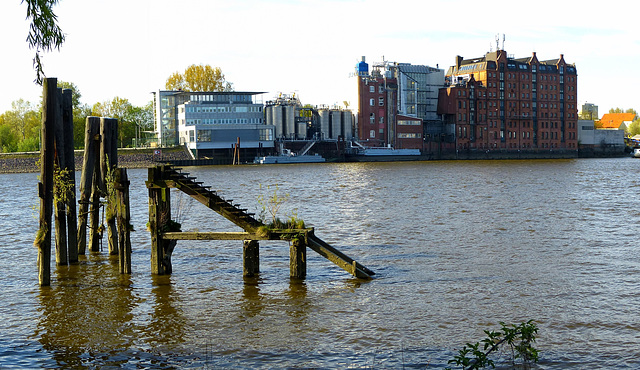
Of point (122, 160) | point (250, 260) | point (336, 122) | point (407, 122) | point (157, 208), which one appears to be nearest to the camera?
point (157, 208)

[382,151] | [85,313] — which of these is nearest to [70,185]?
[85,313]

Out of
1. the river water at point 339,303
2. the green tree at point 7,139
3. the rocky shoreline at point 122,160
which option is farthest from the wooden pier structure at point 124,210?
the green tree at point 7,139

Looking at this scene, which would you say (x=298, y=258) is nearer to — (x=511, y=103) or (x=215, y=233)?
(x=215, y=233)

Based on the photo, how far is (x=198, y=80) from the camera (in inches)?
5797

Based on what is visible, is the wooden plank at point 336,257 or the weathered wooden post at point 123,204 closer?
the wooden plank at point 336,257

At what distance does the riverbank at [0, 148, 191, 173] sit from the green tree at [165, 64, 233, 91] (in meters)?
22.4

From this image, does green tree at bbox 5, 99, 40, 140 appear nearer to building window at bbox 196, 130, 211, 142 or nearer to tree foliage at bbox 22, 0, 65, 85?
building window at bbox 196, 130, 211, 142

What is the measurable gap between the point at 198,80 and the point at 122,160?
2940 centimetres

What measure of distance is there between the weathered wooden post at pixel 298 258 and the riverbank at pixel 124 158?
342 ft

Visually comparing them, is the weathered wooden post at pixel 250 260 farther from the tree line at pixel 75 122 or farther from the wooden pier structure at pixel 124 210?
the tree line at pixel 75 122

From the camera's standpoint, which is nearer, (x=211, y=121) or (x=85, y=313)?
(x=85, y=313)

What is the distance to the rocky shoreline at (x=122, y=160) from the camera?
Result: 393 feet

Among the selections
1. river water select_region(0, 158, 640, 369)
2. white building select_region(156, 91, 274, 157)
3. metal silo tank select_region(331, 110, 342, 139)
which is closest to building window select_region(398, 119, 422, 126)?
metal silo tank select_region(331, 110, 342, 139)

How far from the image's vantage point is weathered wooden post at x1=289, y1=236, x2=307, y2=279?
17172mm
